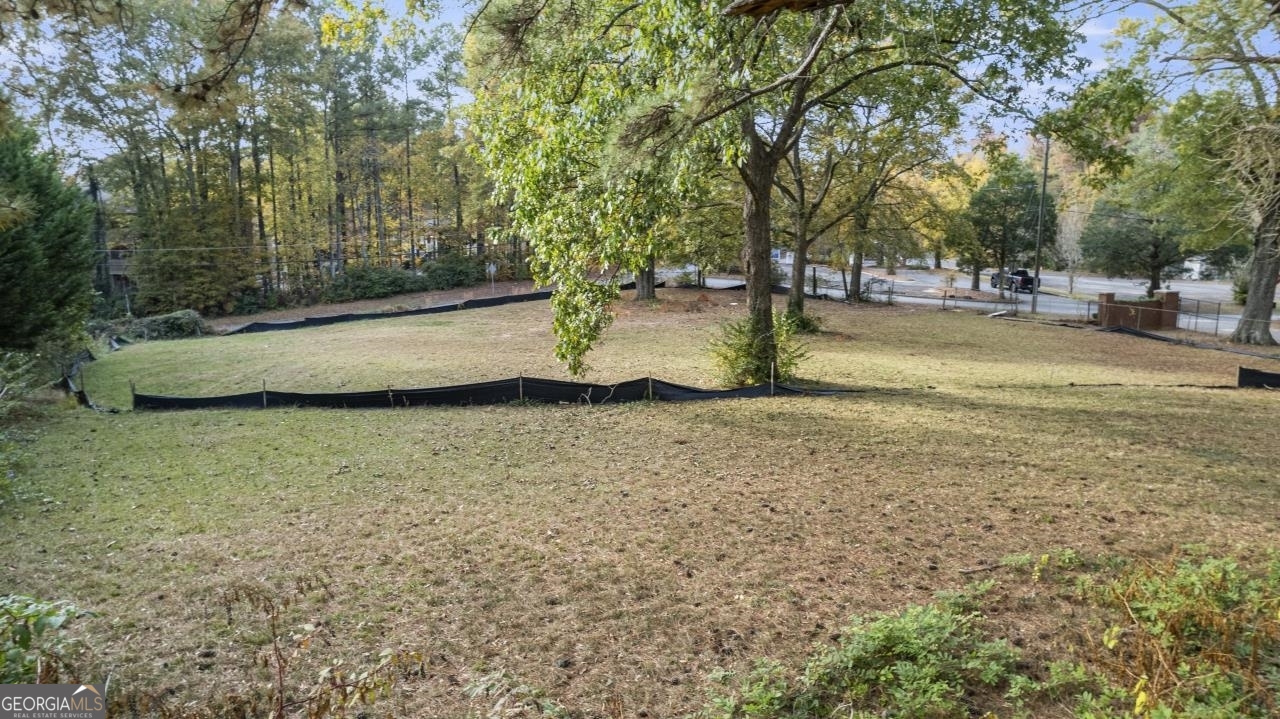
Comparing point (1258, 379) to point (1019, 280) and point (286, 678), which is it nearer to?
point (286, 678)

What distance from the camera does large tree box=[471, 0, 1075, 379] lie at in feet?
19.6

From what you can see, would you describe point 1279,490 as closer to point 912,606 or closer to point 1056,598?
point 1056,598

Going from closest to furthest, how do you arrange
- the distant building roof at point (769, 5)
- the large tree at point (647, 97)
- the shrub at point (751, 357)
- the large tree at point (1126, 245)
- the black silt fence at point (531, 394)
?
the distant building roof at point (769, 5)
the large tree at point (647, 97)
the black silt fence at point (531, 394)
the shrub at point (751, 357)
the large tree at point (1126, 245)

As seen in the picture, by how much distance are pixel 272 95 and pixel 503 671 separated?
33489 millimetres

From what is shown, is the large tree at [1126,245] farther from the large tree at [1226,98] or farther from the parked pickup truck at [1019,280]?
the large tree at [1226,98]

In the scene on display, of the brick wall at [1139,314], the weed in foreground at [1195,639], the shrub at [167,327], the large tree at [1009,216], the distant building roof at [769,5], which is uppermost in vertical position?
the large tree at [1009,216]

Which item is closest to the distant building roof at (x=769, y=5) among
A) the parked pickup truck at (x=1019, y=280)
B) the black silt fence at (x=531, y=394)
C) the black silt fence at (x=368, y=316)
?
the black silt fence at (x=531, y=394)

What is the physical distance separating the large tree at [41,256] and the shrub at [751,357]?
41.6 ft

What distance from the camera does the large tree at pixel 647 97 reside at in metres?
5.96

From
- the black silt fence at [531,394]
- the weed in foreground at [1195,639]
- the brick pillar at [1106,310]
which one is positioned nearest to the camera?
the weed in foreground at [1195,639]

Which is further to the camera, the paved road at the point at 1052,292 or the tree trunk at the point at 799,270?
the paved road at the point at 1052,292

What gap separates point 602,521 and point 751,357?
21.9 ft

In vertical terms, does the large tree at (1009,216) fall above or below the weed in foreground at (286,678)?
above

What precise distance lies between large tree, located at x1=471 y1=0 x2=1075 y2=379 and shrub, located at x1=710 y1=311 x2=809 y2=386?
8cm
